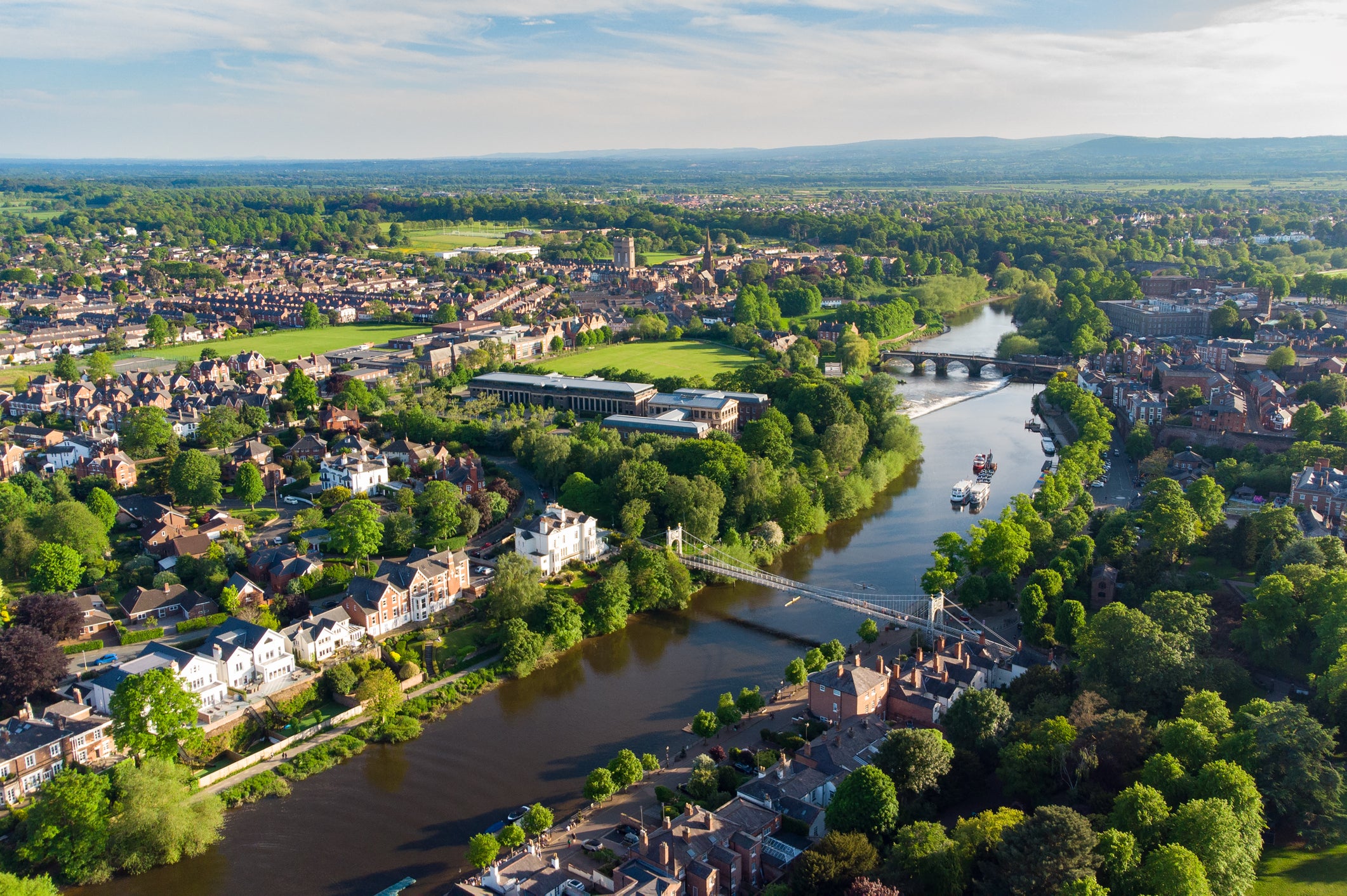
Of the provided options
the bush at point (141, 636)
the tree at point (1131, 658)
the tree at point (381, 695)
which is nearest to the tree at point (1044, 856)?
the tree at point (1131, 658)

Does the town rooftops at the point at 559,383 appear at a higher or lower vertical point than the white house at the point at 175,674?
higher

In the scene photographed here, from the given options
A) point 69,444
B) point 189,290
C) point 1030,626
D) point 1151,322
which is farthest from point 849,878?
point 189,290

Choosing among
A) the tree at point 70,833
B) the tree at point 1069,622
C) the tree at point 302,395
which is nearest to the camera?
the tree at point 70,833

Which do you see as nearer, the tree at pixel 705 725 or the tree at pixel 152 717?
the tree at pixel 152 717

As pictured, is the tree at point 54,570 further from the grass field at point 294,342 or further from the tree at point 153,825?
the grass field at point 294,342

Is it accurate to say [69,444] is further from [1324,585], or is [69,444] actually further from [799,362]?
[1324,585]

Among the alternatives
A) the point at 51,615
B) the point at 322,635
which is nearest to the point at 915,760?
the point at 322,635

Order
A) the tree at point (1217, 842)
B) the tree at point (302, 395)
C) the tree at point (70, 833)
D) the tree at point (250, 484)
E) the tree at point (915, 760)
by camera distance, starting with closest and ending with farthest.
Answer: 1. the tree at point (1217, 842)
2. the tree at point (70, 833)
3. the tree at point (915, 760)
4. the tree at point (250, 484)
5. the tree at point (302, 395)

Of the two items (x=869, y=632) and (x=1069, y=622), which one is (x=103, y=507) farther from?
(x=1069, y=622)
